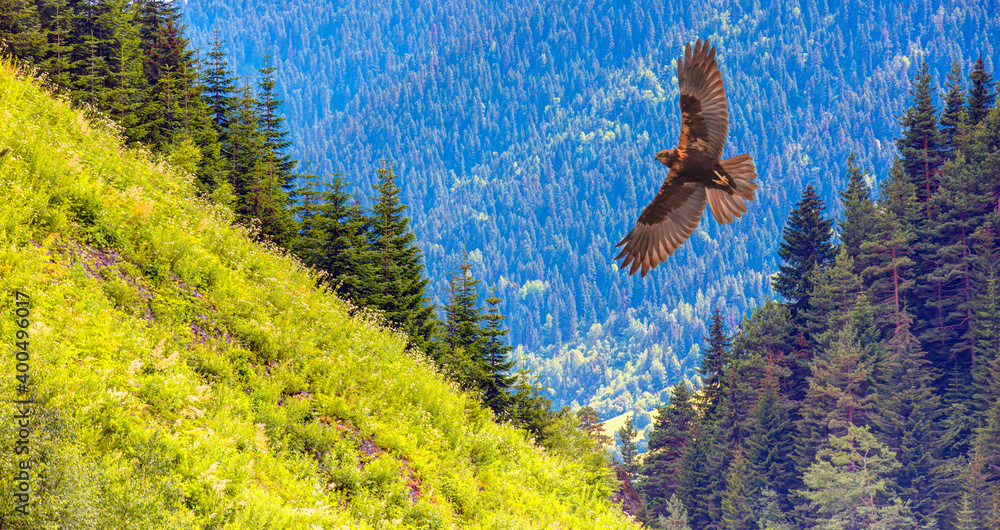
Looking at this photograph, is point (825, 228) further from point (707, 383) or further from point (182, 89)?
point (182, 89)

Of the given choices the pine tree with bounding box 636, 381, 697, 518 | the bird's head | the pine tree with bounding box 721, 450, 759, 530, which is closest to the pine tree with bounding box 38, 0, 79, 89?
the bird's head

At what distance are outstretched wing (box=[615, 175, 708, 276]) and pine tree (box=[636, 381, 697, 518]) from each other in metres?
73.9

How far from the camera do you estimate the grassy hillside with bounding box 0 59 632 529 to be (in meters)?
7.70

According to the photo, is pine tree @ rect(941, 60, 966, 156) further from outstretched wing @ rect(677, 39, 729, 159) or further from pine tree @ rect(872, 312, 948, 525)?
outstretched wing @ rect(677, 39, 729, 159)

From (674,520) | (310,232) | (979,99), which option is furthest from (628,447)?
(310,232)

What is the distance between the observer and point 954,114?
75.6 metres

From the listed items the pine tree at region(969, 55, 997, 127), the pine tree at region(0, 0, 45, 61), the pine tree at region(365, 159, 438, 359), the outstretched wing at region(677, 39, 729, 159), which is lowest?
the outstretched wing at region(677, 39, 729, 159)

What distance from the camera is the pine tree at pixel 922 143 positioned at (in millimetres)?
74125

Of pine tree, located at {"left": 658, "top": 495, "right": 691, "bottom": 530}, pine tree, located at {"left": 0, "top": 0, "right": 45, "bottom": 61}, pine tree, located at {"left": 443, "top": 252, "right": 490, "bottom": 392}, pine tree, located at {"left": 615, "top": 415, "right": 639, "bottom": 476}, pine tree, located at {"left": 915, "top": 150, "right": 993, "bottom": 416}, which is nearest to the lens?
pine tree, located at {"left": 0, "top": 0, "right": 45, "bottom": 61}

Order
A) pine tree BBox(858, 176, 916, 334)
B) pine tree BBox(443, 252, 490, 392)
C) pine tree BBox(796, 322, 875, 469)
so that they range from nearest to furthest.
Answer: pine tree BBox(443, 252, 490, 392), pine tree BBox(796, 322, 875, 469), pine tree BBox(858, 176, 916, 334)

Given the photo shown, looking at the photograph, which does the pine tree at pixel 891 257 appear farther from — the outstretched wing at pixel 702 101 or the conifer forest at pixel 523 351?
the outstretched wing at pixel 702 101

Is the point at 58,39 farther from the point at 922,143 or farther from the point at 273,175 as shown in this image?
the point at 922,143

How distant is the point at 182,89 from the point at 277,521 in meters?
37.3

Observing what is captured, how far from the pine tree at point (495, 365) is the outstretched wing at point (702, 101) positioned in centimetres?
2122
